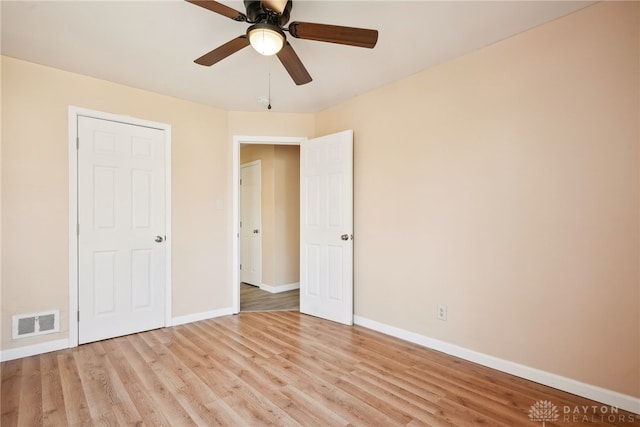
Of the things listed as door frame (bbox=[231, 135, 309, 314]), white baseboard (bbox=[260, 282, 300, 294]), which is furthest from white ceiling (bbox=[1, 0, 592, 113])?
white baseboard (bbox=[260, 282, 300, 294])

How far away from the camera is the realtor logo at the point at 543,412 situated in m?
1.83

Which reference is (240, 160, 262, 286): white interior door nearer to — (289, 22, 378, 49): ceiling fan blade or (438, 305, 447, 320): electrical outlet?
(438, 305, 447, 320): electrical outlet

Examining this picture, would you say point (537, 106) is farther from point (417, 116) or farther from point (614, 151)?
point (417, 116)

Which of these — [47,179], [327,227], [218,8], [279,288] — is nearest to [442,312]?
[327,227]

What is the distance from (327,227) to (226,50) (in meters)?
2.14

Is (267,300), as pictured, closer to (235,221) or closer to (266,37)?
(235,221)

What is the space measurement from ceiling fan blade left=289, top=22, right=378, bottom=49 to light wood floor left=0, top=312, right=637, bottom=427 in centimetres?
216

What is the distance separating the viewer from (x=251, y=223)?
5.39 m

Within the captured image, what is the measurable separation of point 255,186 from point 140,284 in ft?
8.16

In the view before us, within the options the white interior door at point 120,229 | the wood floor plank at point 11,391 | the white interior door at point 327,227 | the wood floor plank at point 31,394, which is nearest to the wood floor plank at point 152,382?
the white interior door at point 120,229

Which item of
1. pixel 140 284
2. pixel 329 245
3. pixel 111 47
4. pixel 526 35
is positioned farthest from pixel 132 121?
pixel 526 35

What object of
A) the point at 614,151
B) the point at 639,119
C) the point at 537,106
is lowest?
the point at 614,151

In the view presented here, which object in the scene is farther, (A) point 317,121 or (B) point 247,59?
(A) point 317,121

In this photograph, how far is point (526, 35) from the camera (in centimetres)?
228
